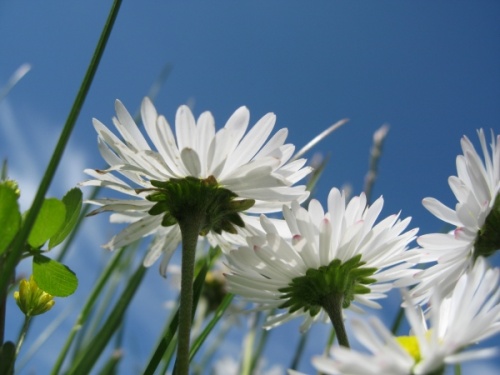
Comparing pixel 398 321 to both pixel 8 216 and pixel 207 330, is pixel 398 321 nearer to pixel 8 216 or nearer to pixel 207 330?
pixel 207 330

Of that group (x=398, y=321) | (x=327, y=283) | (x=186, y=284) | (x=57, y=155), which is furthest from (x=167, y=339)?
(x=398, y=321)

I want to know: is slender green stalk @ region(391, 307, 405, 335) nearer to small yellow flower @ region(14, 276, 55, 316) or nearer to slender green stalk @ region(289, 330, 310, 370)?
slender green stalk @ region(289, 330, 310, 370)

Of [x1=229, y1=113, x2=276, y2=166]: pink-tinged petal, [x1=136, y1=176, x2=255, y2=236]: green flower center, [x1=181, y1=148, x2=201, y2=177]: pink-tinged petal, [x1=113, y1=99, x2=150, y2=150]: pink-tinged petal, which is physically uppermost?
[x1=229, y1=113, x2=276, y2=166]: pink-tinged petal

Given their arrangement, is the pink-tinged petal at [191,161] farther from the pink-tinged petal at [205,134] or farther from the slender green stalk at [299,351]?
the slender green stalk at [299,351]

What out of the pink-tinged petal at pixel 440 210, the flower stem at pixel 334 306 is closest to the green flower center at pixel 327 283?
the flower stem at pixel 334 306

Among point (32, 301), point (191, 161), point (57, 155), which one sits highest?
point (191, 161)

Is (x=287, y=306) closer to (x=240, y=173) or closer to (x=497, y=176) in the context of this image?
(x=240, y=173)

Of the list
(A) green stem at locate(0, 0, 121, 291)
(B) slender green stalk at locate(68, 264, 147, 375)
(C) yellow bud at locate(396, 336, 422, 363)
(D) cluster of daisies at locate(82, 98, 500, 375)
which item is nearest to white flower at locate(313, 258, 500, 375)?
(C) yellow bud at locate(396, 336, 422, 363)
